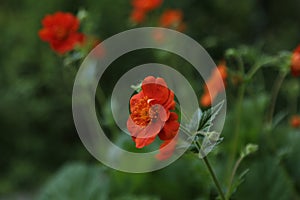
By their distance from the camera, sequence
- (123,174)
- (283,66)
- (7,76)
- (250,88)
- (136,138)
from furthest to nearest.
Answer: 1. (7,76)
2. (123,174)
3. (250,88)
4. (283,66)
5. (136,138)

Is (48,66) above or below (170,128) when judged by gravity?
below

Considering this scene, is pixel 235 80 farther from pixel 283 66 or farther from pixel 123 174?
pixel 123 174

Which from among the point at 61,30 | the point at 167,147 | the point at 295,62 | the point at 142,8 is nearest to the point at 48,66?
the point at 142,8

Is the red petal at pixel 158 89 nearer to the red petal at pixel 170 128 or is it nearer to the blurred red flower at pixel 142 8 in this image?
the red petal at pixel 170 128

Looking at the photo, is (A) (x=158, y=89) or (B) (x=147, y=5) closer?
(A) (x=158, y=89)

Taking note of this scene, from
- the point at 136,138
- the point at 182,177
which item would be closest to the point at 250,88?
the point at 182,177

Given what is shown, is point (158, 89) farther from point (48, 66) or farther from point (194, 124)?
point (48, 66)

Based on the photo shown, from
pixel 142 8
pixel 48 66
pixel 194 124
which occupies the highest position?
pixel 194 124
